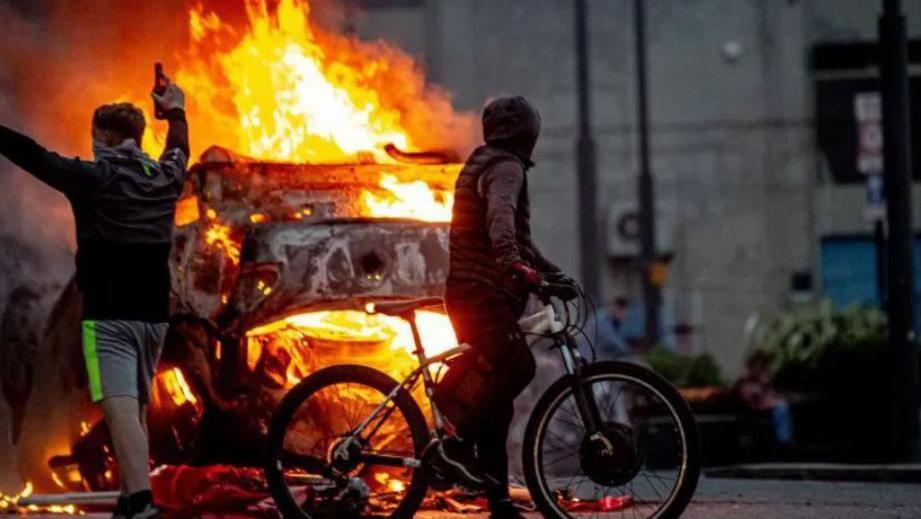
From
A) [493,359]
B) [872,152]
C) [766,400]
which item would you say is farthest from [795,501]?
[872,152]

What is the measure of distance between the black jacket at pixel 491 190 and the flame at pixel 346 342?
1203 mm

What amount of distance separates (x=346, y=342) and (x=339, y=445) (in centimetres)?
118

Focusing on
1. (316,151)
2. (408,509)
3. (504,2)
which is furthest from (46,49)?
(504,2)

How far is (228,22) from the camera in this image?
10461 millimetres

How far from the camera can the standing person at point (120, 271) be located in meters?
6.88

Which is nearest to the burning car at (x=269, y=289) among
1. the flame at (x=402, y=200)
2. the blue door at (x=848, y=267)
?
the flame at (x=402, y=200)

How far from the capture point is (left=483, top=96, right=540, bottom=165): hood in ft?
23.3

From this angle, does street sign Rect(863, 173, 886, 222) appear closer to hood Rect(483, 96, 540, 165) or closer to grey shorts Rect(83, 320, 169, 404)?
hood Rect(483, 96, 540, 165)

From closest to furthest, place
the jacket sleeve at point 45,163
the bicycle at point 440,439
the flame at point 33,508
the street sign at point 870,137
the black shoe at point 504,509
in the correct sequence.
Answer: the jacket sleeve at point 45,163, the bicycle at point 440,439, the black shoe at point 504,509, the flame at point 33,508, the street sign at point 870,137

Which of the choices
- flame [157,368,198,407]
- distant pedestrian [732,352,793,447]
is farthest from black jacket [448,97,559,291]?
distant pedestrian [732,352,793,447]

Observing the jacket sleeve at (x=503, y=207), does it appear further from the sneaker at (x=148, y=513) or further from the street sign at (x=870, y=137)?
the street sign at (x=870, y=137)

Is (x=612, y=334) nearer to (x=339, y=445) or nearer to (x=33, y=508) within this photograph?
(x=33, y=508)

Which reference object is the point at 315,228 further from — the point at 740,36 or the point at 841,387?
the point at 740,36

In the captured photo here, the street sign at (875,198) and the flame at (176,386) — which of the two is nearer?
the flame at (176,386)
